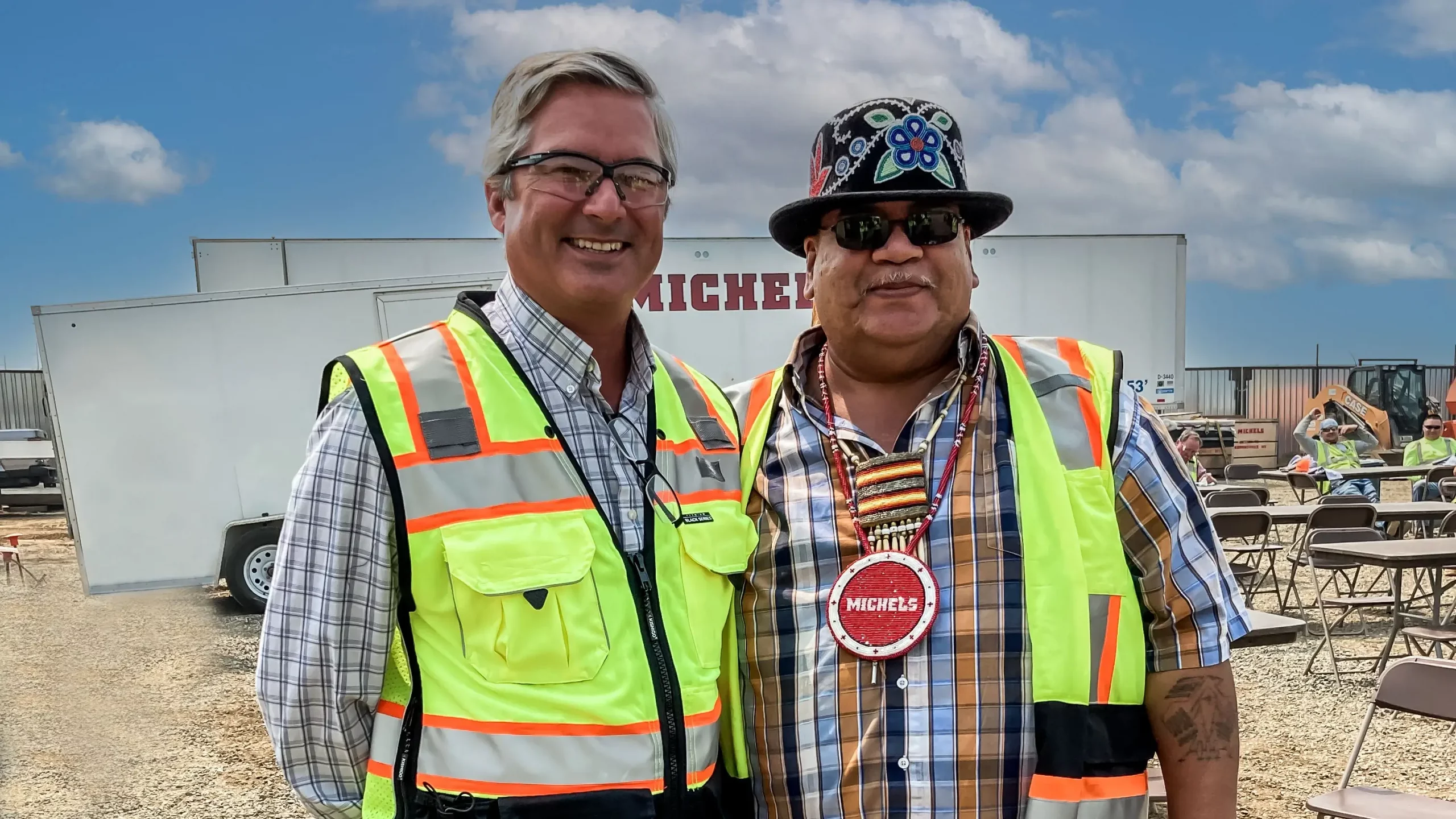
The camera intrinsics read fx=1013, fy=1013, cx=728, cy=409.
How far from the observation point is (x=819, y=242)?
1974 mm

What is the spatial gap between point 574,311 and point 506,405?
223mm

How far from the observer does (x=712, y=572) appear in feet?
5.52

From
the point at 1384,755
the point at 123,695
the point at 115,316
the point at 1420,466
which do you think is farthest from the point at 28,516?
the point at 1420,466

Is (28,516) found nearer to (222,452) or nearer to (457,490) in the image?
(222,452)

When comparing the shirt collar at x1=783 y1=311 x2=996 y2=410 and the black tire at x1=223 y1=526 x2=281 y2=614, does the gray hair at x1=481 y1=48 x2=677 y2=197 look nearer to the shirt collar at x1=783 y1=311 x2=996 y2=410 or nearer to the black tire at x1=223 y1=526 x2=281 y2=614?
the shirt collar at x1=783 y1=311 x2=996 y2=410

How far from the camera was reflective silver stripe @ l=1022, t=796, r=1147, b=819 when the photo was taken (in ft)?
5.15

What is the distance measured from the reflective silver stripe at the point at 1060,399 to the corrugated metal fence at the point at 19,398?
91.6 feet

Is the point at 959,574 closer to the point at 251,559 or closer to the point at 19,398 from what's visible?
the point at 251,559

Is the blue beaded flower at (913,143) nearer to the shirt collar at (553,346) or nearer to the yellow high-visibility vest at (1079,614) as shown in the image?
the yellow high-visibility vest at (1079,614)

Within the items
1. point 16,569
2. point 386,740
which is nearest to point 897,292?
point 386,740

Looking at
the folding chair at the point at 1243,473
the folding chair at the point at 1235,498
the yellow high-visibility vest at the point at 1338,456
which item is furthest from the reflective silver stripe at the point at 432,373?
the folding chair at the point at 1243,473

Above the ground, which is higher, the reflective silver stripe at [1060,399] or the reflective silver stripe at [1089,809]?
the reflective silver stripe at [1060,399]

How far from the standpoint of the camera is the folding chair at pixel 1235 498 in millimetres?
9414

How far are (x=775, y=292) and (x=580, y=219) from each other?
1130 centimetres
